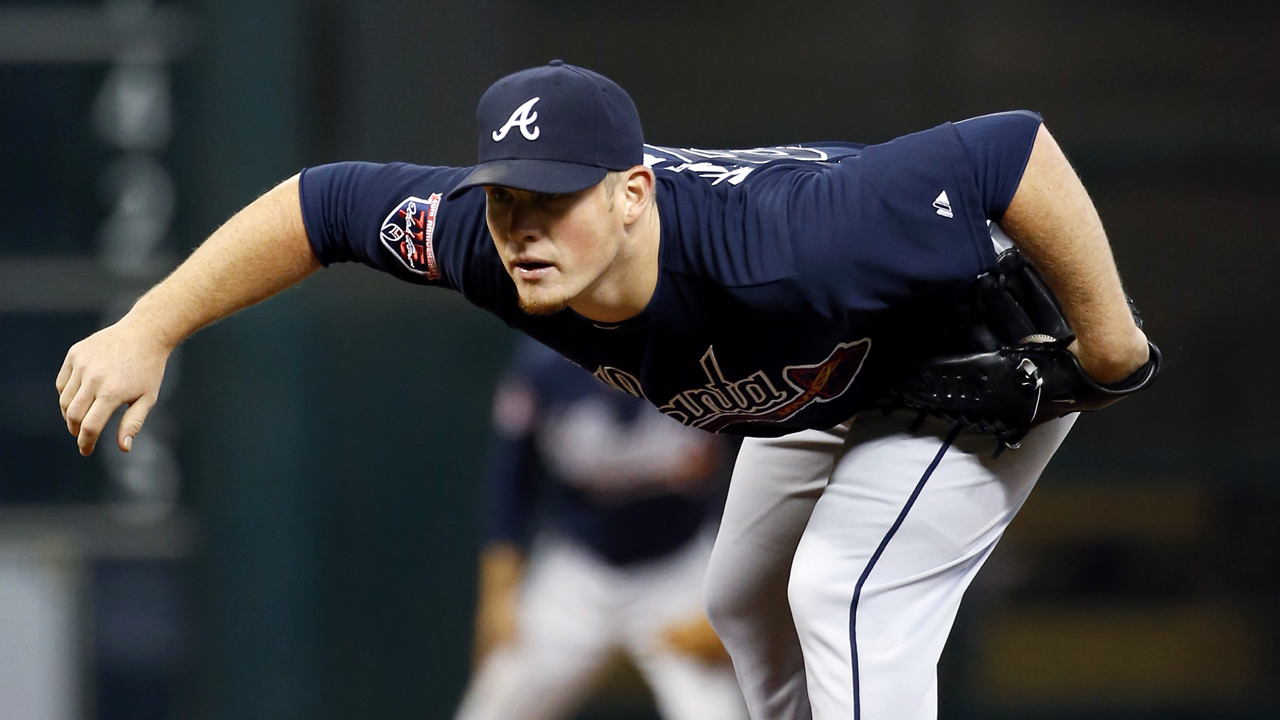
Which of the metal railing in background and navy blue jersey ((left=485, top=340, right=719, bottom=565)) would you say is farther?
the metal railing in background

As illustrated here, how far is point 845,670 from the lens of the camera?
6.62ft

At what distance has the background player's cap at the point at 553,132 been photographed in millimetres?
1815

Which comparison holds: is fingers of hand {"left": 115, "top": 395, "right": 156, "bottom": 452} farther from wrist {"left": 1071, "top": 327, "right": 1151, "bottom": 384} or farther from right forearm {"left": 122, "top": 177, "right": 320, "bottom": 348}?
wrist {"left": 1071, "top": 327, "right": 1151, "bottom": 384}

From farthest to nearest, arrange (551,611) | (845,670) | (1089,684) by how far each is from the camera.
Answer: (1089,684)
(551,611)
(845,670)

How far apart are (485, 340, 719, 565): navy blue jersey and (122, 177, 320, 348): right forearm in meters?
2.11

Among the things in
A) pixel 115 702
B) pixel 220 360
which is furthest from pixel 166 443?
pixel 115 702

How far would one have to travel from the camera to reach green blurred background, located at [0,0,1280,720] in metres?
5.00

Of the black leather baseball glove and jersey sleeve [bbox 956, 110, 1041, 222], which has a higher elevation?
jersey sleeve [bbox 956, 110, 1041, 222]

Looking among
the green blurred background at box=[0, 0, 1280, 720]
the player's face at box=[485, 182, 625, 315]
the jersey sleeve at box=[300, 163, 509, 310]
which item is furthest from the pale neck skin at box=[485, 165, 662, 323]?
the green blurred background at box=[0, 0, 1280, 720]

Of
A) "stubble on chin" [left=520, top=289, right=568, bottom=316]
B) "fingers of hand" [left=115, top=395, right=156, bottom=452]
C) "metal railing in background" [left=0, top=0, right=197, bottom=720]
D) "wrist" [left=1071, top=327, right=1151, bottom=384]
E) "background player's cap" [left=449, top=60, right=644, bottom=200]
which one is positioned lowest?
"metal railing in background" [left=0, top=0, right=197, bottom=720]

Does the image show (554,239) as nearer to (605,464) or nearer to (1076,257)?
(1076,257)

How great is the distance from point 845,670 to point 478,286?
739 millimetres

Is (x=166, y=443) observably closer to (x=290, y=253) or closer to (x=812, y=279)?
(x=290, y=253)

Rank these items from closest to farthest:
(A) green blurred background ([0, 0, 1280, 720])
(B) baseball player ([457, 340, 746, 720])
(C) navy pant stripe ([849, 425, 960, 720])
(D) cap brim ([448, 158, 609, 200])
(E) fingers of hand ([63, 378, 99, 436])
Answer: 1. (D) cap brim ([448, 158, 609, 200])
2. (E) fingers of hand ([63, 378, 99, 436])
3. (C) navy pant stripe ([849, 425, 960, 720])
4. (B) baseball player ([457, 340, 746, 720])
5. (A) green blurred background ([0, 0, 1280, 720])
